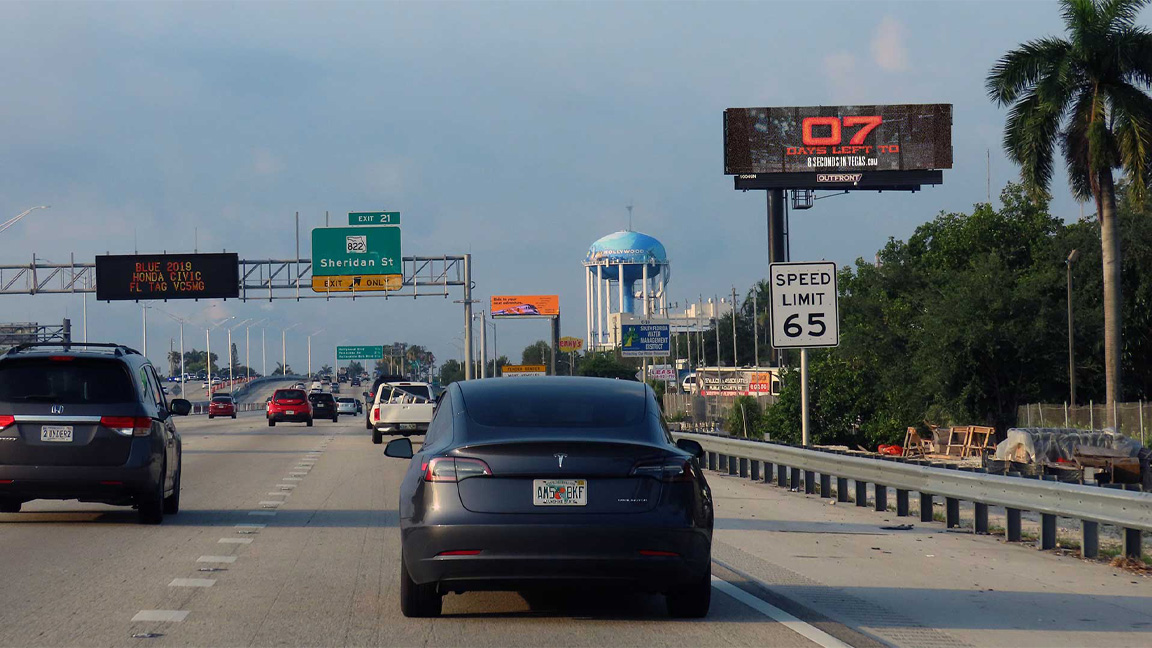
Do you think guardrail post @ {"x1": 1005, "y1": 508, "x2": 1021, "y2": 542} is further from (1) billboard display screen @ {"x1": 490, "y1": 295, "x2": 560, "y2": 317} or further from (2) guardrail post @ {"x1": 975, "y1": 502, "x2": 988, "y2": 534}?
(1) billboard display screen @ {"x1": 490, "y1": 295, "x2": 560, "y2": 317}

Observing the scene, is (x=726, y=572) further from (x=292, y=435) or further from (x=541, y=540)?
(x=292, y=435)

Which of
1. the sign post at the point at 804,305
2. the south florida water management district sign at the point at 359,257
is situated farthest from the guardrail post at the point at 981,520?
the south florida water management district sign at the point at 359,257

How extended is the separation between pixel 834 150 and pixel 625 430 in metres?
42.6

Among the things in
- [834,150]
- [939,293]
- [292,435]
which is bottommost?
[292,435]

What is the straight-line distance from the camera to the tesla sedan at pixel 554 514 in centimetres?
788

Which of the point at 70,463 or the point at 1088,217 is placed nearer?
the point at 70,463

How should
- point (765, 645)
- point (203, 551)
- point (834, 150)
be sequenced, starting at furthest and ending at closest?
point (834, 150) → point (203, 551) → point (765, 645)

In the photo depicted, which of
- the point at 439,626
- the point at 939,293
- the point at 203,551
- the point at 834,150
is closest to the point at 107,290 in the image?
the point at 834,150

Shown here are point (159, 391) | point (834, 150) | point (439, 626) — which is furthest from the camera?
point (834, 150)

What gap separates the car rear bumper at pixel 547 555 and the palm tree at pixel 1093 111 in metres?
37.6

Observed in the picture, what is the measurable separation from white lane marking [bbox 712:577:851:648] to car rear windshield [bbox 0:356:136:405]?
23.2ft

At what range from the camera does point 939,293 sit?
60.8m

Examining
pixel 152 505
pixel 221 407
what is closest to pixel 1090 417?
pixel 152 505

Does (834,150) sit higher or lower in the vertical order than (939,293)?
higher
